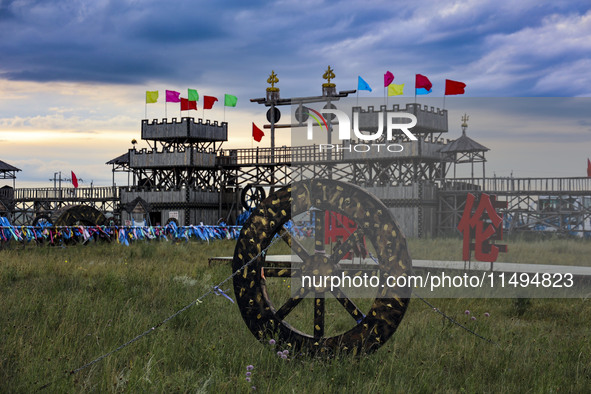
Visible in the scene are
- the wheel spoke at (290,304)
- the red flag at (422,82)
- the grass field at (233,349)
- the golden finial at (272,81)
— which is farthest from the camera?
the golden finial at (272,81)

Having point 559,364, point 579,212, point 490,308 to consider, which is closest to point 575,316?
point 490,308

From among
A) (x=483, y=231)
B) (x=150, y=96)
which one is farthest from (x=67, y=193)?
(x=483, y=231)

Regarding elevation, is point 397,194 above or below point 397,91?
below

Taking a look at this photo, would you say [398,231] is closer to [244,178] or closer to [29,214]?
[244,178]

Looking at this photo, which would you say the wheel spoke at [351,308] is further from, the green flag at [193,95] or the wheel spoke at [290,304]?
the green flag at [193,95]

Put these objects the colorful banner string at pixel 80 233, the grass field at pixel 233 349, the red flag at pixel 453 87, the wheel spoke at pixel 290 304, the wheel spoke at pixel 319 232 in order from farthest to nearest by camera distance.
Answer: the red flag at pixel 453 87
the colorful banner string at pixel 80 233
the wheel spoke at pixel 319 232
the wheel spoke at pixel 290 304
the grass field at pixel 233 349

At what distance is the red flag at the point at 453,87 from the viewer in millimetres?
31469

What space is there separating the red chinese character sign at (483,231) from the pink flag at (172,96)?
112 feet

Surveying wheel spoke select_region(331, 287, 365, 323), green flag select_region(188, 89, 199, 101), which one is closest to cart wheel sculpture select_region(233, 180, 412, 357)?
wheel spoke select_region(331, 287, 365, 323)

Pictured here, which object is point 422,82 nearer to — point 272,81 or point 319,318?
point 272,81

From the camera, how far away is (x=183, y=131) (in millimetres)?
44031

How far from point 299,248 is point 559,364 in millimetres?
3007

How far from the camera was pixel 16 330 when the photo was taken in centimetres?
726

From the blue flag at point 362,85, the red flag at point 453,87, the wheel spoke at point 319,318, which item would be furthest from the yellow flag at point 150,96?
the wheel spoke at point 319,318
